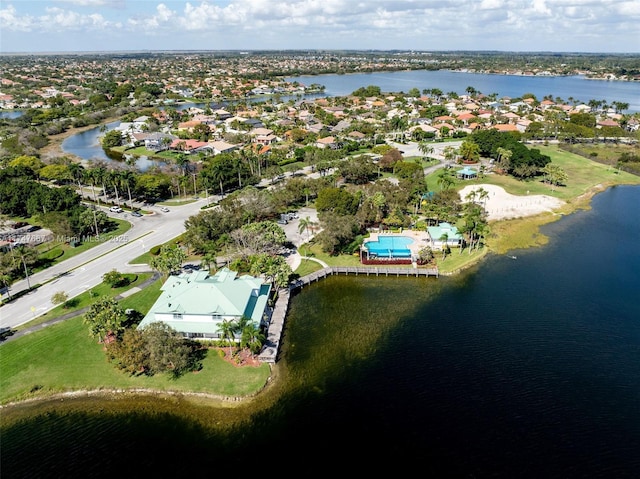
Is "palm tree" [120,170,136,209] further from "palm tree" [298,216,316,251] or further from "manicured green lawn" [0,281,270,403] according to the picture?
"manicured green lawn" [0,281,270,403]

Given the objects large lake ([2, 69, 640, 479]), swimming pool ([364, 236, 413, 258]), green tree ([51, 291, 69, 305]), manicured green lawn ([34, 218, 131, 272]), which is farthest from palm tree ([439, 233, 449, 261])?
manicured green lawn ([34, 218, 131, 272])

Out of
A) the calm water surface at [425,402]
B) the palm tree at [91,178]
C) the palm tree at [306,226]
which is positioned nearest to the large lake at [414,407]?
the calm water surface at [425,402]

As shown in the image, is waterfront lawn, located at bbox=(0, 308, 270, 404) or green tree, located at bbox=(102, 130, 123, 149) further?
green tree, located at bbox=(102, 130, 123, 149)

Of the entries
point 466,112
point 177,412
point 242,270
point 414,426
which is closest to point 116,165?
point 242,270

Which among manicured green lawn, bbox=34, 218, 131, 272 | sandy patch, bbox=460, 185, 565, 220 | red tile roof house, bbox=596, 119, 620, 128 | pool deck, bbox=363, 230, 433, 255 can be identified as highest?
red tile roof house, bbox=596, 119, 620, 128

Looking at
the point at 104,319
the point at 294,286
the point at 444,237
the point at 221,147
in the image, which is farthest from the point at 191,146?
the point at 104,319

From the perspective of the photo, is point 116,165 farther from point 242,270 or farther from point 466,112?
point 466,112

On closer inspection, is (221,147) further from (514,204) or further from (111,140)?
(514,204)

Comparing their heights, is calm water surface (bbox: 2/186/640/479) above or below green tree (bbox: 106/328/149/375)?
below
